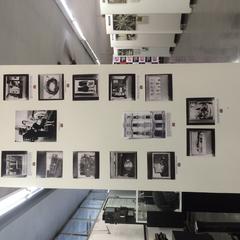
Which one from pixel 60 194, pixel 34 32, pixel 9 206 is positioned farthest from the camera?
pixel 60 194

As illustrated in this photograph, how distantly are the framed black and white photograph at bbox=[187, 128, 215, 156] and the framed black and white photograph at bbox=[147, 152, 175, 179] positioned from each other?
0.11 m

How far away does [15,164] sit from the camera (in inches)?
79.2

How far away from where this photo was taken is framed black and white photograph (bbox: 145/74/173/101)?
192cm

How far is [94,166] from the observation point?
6.45 feet

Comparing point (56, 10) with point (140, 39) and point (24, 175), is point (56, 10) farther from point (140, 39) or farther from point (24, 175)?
point (24, 175)

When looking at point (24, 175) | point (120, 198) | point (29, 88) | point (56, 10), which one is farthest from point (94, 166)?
point (56, 10)

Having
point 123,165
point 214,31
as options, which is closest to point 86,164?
point 123,165

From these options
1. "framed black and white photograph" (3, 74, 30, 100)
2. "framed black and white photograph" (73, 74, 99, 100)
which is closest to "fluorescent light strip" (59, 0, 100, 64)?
"framed black and white photograph" (3, 74, 30, 100)

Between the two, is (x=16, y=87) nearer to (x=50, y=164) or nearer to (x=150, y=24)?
(x=50, y=164)

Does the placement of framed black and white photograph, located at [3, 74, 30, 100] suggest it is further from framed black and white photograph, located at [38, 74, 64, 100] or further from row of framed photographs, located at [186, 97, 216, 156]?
row of framed photographs, located at [186, 97, 216, 156]

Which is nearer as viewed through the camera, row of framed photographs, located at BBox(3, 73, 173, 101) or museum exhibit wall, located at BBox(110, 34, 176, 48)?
row of framed photographs, located at BBox(3, 73, 173, 101)

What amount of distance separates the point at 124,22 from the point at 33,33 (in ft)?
7.99

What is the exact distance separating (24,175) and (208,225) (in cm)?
161

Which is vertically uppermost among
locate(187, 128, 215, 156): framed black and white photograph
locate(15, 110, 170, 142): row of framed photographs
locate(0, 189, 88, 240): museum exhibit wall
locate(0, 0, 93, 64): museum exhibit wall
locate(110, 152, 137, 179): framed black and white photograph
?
locate(0, 0, 93, 64): museum exhibit wall
